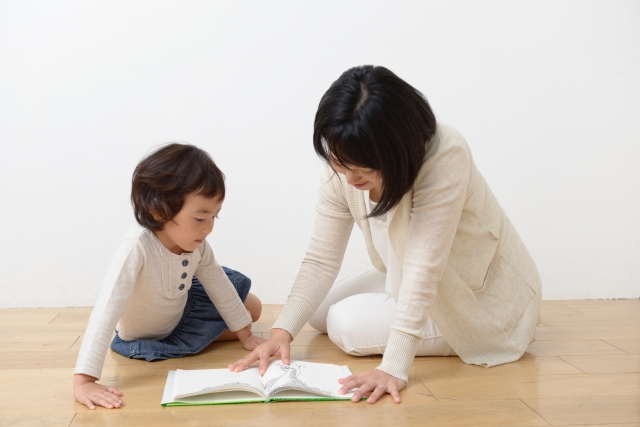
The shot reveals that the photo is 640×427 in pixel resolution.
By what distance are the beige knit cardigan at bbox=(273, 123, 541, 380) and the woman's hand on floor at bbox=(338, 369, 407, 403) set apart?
0.07 feet

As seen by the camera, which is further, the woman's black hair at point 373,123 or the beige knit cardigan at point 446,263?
the beige knit cardigan at point 446,263

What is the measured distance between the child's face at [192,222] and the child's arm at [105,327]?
0.27ft

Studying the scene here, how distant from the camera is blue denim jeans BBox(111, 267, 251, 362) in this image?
1.51 m

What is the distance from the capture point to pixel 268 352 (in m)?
1.33

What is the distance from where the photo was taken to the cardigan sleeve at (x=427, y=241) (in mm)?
1250

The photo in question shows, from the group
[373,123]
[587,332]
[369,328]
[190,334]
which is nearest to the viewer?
[373,123]

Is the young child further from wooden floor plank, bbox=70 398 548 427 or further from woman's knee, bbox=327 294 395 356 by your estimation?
woman's knee, bbox=327 294 395 356

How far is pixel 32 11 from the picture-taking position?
80.9 inches

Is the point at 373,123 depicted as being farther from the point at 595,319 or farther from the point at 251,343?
the point at 595,319

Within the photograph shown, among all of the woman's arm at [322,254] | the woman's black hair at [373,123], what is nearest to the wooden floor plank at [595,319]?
the woman's arm at [322,254]

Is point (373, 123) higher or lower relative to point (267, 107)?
higher

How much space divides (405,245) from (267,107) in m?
0.98

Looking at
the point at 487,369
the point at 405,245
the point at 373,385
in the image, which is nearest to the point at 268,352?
the point at 373,385

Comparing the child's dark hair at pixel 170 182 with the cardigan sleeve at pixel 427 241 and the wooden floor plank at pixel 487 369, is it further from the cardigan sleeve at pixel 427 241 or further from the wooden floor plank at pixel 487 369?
the wooden floor plank at pixel 487 369
